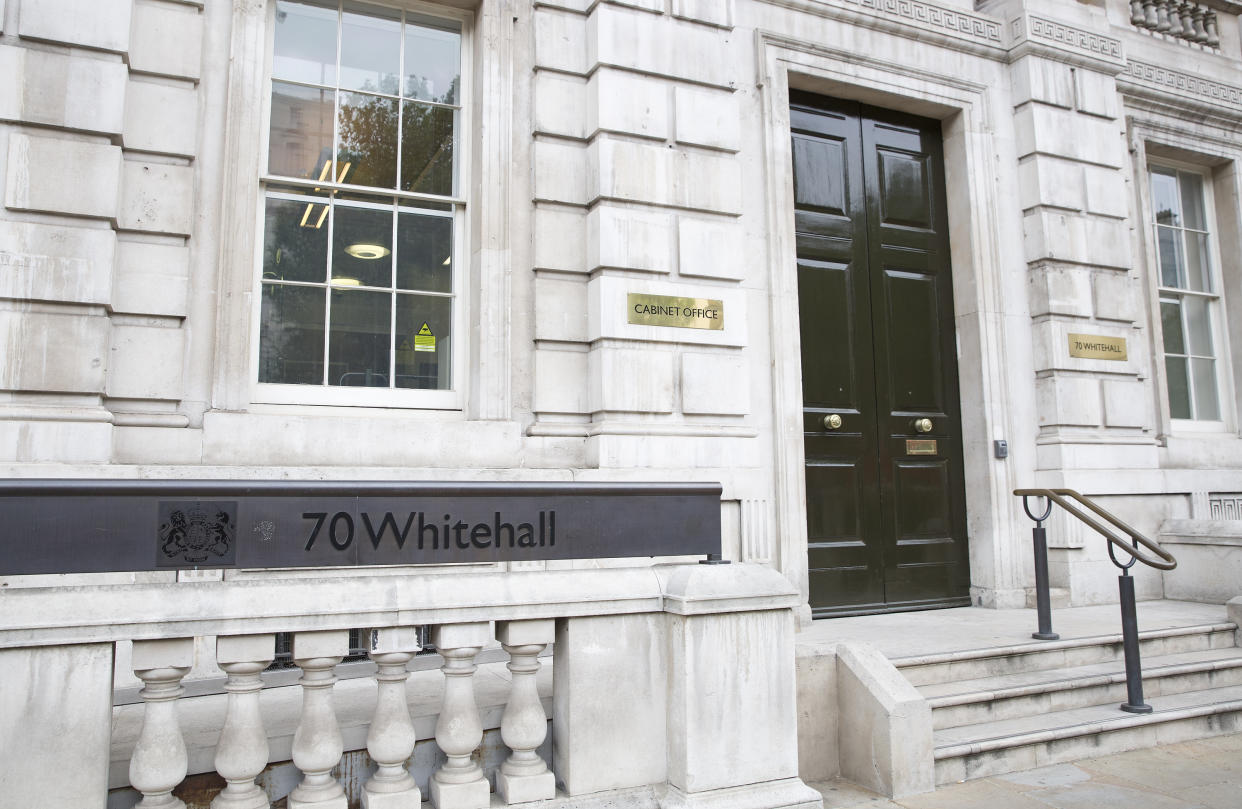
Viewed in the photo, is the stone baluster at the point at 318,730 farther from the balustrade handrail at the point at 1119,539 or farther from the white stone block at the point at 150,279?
the balustrade handrail at the point at 1119,539

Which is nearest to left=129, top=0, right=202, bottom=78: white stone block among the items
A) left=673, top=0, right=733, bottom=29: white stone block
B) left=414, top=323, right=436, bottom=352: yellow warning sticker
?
left=414, top=323, right=436, bottom=352: yellow warning sticker

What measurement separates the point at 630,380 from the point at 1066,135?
520cm

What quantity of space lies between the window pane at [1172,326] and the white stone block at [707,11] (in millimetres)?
5671

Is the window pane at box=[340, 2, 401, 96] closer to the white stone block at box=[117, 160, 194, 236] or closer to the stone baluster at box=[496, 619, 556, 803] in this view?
the white stone block at box=[117, 160, 194, 236]

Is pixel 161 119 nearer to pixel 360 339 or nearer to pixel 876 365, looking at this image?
pixel 360 339

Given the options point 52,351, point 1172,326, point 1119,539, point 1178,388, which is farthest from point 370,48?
point 1178,388

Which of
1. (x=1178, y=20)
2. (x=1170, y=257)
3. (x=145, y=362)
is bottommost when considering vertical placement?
(x=145, y=362)

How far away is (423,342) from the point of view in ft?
18.5

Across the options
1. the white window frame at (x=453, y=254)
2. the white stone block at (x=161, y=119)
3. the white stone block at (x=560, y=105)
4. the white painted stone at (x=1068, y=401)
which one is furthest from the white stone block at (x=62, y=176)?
the white painted stone at (x=1068, y=401)

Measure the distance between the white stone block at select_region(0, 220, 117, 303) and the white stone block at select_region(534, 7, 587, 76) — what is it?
3020 millimetres

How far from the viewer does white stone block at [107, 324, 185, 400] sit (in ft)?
15.4

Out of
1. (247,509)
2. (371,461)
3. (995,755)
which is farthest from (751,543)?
(247,509)

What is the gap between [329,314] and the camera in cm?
536

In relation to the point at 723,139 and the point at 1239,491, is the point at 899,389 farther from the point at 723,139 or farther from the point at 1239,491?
the point at 1239,491
